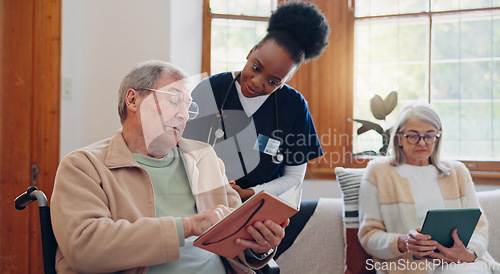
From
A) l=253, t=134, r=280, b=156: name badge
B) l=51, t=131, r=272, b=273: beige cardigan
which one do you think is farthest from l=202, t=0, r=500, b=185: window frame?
l=51, t=131, r=272, b=273: beige cardigan

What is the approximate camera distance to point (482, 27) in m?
3.17

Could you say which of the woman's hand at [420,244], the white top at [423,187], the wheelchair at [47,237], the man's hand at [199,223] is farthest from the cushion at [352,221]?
the wheelchair at [47,237]

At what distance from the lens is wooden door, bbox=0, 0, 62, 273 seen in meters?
2.40

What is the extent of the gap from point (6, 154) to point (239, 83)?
4.81ft

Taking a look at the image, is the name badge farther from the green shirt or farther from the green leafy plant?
the green leafy plant

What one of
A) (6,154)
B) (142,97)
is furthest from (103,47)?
(142,97)

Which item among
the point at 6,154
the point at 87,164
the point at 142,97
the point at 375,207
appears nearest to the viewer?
the point at 87,164

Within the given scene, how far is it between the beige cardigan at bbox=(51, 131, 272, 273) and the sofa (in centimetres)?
91

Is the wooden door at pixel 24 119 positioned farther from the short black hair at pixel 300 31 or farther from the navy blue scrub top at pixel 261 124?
the short black hair at pixel 300 31

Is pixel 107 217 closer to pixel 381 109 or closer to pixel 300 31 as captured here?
pixel 300 31

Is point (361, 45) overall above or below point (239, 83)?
above

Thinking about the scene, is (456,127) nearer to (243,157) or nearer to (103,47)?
(243,157)

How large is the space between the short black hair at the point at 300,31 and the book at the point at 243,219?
2.33ft

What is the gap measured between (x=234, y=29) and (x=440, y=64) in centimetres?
161
